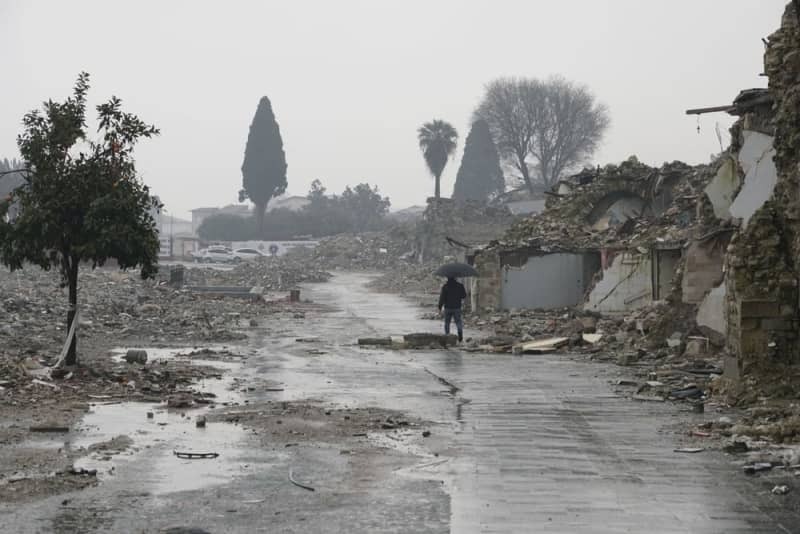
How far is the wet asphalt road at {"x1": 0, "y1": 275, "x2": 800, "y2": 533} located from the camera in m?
6.96

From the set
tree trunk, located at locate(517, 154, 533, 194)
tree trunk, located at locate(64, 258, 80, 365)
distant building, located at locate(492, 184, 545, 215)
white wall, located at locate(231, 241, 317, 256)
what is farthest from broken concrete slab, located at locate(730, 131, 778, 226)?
tree trunk, located at locate(517, 154, 533, 194)

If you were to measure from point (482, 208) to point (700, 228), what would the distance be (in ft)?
179

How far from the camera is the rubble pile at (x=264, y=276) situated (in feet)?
186

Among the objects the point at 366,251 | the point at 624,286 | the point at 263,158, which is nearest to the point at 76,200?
the point at 624,286

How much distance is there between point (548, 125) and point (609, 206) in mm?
56001

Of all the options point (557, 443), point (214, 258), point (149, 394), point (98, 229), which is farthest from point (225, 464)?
point (214, 258)

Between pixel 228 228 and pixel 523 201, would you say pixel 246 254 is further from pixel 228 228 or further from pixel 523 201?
pixel 523 201

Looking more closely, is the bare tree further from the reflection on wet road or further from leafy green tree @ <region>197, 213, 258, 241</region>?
the reflection on wet road

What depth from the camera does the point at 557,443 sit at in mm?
10203

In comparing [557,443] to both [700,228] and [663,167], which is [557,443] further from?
[663,167]

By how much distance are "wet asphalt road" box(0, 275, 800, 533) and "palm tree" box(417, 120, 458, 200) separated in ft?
265

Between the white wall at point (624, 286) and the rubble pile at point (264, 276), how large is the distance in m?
26.5

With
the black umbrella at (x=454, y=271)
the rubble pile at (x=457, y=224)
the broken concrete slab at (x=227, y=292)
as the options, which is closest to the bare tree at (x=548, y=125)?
the rubble pile at (x=457, y=224)

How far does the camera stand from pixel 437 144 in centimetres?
9388
